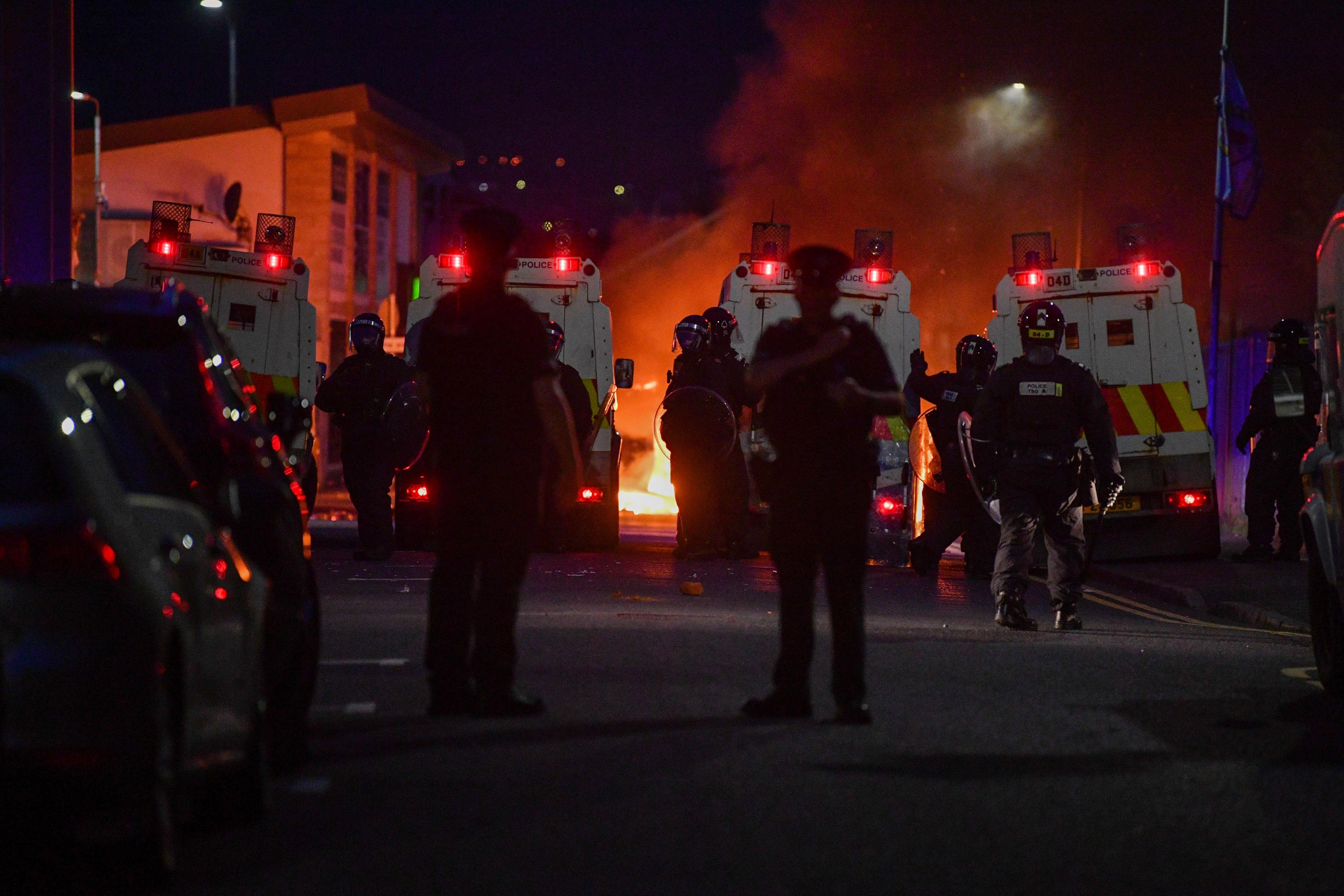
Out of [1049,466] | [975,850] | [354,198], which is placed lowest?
[975,850]

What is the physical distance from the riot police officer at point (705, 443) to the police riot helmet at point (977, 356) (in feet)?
6.32

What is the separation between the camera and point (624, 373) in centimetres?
1662

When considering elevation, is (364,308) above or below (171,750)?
above

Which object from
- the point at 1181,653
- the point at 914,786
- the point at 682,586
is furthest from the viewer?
the point at 682,586

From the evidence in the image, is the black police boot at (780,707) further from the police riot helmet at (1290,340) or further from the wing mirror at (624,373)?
the police riot helmet at (1290,340)

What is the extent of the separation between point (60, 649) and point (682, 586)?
28.6ft

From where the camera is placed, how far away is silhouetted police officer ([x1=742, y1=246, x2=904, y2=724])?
23.5 feet

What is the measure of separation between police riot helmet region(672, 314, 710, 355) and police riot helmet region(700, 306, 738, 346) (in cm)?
3

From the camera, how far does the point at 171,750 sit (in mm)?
4730

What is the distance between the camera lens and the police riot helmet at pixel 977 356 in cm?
1488

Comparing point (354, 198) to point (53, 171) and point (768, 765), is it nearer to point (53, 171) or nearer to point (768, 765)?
point (53, 171)

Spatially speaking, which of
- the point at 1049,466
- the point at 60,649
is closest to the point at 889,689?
the point at 1049,466

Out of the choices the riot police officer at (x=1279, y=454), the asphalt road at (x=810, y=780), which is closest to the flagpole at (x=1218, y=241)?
the riot police officer at (x=1279, y=454)

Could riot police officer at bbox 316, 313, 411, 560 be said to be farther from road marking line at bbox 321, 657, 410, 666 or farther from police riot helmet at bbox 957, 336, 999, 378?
road marking line at bbox 321, 657, 410, 666
